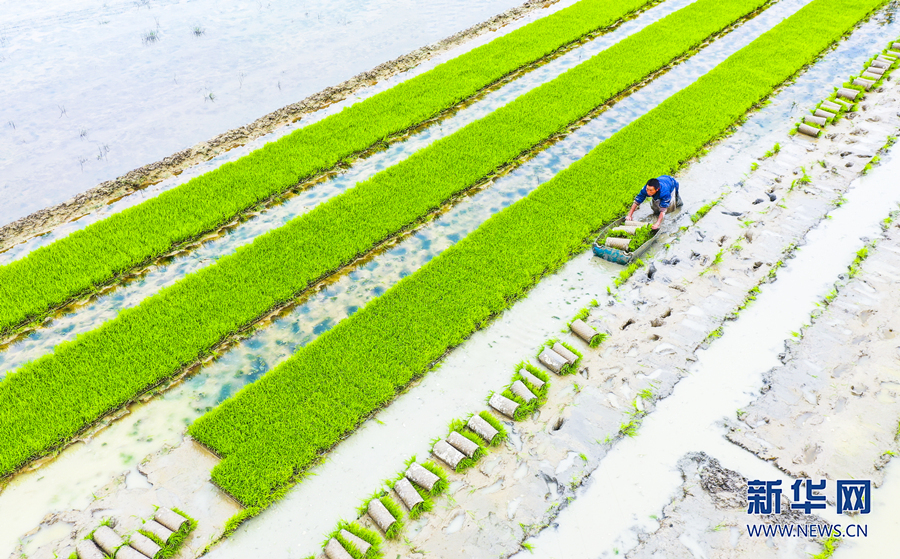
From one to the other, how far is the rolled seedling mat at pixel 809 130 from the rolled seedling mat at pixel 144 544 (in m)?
10.3

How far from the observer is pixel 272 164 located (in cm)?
862

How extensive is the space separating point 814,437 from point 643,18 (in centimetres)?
1131

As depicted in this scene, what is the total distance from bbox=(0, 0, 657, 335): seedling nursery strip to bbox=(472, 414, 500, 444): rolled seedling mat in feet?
15.3

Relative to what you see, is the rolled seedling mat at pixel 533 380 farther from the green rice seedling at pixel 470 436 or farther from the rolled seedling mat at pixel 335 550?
the rolled seedling mat at pixel 335 550

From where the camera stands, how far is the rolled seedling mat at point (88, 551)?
171 inches

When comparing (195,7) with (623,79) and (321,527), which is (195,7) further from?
(321,527)

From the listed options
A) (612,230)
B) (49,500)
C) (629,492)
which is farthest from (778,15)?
(49,500)

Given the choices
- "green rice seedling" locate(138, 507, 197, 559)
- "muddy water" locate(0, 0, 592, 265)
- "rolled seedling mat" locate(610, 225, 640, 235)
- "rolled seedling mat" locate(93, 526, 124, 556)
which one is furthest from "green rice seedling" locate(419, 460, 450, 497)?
"muddy water" locate(0, 0, 592, 265)

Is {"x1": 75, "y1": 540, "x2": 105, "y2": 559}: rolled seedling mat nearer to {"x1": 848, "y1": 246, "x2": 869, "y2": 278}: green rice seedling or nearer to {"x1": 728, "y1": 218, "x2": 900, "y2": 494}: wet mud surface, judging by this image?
{"x1": 728, "y1": 218, "x2": 900, "y2": 494}: wet mud surface

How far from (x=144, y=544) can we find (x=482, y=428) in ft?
9.44

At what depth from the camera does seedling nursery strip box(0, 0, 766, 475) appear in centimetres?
545

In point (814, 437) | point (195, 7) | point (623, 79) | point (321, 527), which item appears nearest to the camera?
point (321, 527)

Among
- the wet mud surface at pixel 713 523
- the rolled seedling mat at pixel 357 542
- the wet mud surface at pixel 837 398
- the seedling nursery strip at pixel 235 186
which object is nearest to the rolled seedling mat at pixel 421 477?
the rolled seedling mat at pixel 357 542

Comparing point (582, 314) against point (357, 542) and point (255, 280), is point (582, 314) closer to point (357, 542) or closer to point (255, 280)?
point (357, 542)
